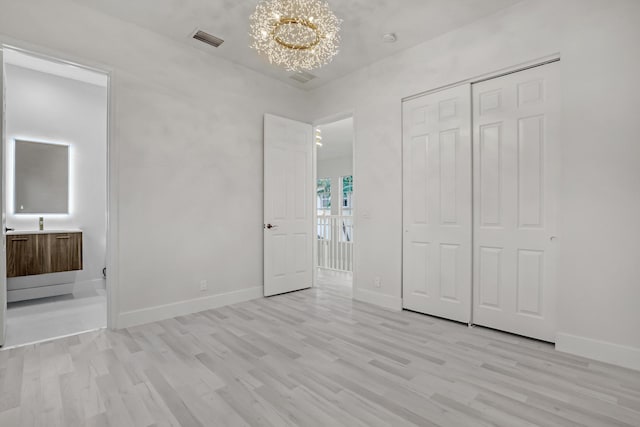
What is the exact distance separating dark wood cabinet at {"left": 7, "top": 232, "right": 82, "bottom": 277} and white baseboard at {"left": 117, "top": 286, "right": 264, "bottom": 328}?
1707mm

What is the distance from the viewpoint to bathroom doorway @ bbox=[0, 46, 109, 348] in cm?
382

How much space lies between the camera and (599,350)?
240cm

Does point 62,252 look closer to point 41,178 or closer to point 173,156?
point 41,178

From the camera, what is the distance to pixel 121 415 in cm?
A: 174

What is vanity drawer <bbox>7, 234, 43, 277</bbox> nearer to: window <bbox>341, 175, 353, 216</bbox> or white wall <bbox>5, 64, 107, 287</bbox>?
white wall <bbox>5, 64, 107, 287</bbox>

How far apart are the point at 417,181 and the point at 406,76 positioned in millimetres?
1209

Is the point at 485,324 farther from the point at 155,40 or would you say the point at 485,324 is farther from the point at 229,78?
the point at 155,40

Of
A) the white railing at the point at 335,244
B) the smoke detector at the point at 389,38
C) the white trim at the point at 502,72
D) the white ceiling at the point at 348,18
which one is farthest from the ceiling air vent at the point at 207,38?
the white railing at the point at 335,244

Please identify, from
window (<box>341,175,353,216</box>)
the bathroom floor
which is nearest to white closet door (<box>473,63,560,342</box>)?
the bathroom floor

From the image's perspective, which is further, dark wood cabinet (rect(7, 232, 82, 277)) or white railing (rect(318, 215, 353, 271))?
white railing (rect(318, 215, 353, 271))

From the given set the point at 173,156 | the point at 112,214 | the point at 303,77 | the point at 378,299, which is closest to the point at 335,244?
the point at 378,299

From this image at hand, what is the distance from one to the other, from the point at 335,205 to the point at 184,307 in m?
7.77

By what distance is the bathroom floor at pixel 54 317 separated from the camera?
292cm

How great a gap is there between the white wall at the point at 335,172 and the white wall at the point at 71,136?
6.91 metres
